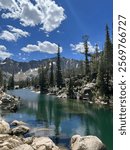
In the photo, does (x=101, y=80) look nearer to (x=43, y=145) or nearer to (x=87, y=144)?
(x=87, y=144)

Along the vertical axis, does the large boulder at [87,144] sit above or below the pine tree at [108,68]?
below

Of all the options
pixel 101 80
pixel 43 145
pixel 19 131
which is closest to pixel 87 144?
pixel 43 145

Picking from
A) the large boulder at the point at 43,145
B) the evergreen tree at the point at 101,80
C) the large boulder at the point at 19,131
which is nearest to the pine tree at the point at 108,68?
the evergreen tree at the point at 101,80

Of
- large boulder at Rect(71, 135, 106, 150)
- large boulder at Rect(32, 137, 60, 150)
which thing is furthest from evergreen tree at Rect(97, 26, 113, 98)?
large boulder at Rect(32, 137, 60, 150)

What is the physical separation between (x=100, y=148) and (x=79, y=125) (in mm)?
13579

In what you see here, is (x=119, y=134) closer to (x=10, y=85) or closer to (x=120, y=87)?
(x=120, y=87)

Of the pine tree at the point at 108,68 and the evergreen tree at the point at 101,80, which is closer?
the evergreen tree at the point at 101,80

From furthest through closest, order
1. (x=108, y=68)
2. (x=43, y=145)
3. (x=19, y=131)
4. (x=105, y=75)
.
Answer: (x=108, y=68), (x=105, y=75), (x=19, y=131), (x=43, y=145)

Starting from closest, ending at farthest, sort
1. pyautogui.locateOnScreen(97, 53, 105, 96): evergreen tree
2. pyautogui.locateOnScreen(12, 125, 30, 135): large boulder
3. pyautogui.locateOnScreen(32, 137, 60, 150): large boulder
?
1. pyautogui.locateOnScreen(32, 137, 60, 150): large boulder
2. pyautogui.locateOnScreen(12, 125, 30, 135): large boulder
3. pyautogui.locateOnScreen(97, 53, 105, 96): evergreen tree

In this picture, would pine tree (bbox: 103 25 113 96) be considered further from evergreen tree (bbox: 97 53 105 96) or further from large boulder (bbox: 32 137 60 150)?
large boulder (bbox: 32 137 60 150)

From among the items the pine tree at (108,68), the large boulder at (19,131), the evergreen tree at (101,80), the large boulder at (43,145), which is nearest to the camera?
the large boulder at (43,145)

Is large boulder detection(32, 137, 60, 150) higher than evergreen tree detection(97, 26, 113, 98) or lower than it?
lower

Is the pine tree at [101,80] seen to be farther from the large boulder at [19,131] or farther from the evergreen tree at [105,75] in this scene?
the large boulder at [19,131]

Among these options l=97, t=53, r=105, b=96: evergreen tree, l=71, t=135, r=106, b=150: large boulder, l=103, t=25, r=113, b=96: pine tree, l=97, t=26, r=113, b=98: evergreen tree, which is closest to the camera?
l=71, t=135, r=106, b=150: large boulder
